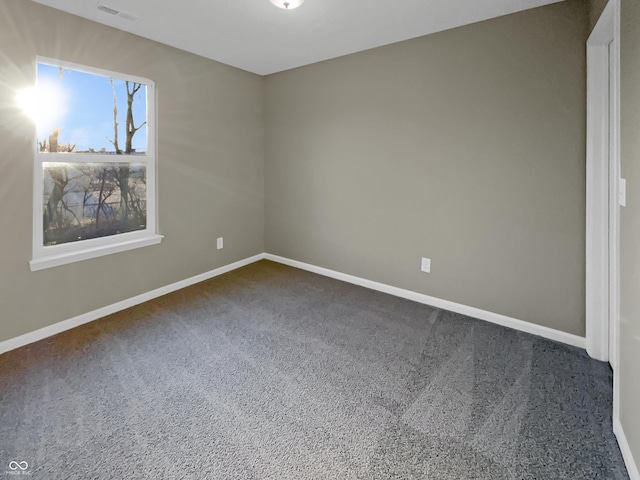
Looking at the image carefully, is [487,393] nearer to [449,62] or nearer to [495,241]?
[495,241]

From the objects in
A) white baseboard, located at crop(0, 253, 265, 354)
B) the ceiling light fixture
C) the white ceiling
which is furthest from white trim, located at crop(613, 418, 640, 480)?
white baseboard, located at crop(0, 253, 265, 354)

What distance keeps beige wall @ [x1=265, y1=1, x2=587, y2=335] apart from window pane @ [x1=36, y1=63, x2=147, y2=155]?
5.47 feet

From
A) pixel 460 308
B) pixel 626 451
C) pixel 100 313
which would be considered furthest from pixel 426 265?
pixel 100 313

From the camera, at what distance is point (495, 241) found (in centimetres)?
274

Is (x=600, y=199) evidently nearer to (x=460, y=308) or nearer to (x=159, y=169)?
(x=460, y=308)

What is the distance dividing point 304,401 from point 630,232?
1750 mm

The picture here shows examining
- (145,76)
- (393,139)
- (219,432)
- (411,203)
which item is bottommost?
(219,432)

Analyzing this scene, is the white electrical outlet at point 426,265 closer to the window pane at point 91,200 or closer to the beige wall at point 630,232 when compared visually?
the beige wall at point 630,232

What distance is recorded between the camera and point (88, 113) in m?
2.78

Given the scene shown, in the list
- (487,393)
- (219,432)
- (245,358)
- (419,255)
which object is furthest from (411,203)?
(219,432)

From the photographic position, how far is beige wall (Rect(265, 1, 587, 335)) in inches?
94.3

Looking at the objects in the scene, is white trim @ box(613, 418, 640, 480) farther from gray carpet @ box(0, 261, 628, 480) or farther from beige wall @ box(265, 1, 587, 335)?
beige wall @ box(265, 1, 587, 335)

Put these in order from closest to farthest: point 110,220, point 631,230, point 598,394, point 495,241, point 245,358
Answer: point 631,230, point 598,394, point 245,358, point 495,241, point 110,220

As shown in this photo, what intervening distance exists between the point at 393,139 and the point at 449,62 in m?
0.76
